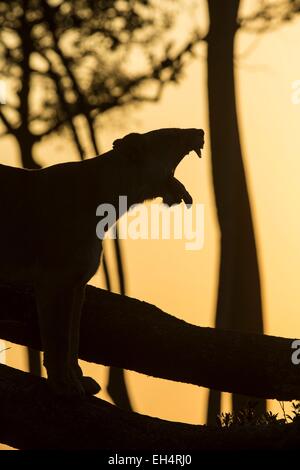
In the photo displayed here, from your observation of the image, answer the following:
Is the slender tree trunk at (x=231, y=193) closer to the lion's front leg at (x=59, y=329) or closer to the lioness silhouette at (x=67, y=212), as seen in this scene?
the lion's front leg at (x=59, y=329)

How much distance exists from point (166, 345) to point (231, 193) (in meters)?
5.72

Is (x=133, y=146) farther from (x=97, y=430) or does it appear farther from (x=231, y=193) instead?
(x=231, y=193)

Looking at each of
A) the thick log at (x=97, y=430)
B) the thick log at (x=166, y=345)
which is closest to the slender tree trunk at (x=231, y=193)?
the thick log at (x=166, y=345)

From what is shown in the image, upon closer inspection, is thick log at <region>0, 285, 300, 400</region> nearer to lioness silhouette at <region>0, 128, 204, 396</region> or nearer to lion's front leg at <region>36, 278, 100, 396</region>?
lion's front leg at <region>36, 278, 100, 396</region>

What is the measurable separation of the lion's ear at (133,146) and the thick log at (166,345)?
188 centimetres

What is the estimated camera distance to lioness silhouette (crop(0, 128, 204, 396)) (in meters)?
5.37

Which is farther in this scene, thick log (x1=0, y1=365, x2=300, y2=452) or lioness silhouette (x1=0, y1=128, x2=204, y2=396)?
lioness silhouette (x1=0, y1=128, x2=204, y2=396)

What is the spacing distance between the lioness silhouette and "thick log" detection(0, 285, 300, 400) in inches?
57.5

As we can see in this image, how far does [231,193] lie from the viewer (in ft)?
40.8

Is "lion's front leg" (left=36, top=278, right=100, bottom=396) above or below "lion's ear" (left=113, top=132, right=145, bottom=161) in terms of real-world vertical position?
below

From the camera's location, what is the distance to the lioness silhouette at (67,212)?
5.37 metres

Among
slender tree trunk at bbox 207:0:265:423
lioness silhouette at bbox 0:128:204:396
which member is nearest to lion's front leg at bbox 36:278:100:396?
lioness silhouette at bbox 0:128:204:396

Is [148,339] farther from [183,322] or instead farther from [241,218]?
[241,218]
